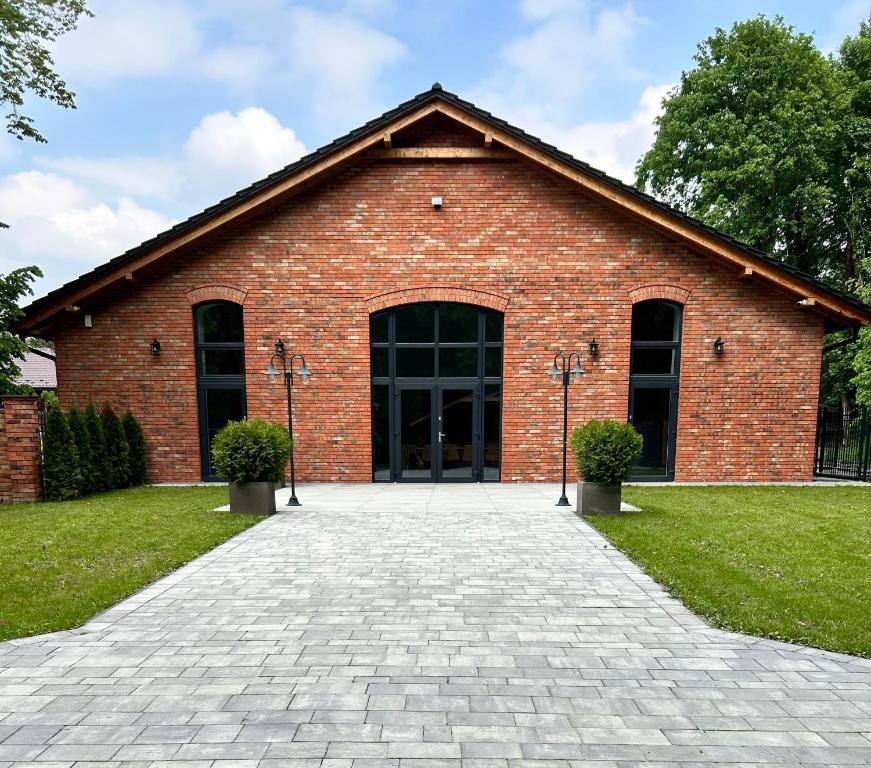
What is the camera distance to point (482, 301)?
10.4 m

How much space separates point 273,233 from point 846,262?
24.7m

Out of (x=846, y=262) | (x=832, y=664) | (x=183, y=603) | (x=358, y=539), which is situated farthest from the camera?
(x=846, y=262)

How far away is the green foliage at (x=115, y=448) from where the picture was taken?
9859 mm

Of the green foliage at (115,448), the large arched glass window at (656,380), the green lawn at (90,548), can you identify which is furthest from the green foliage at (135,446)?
the large arched glass window at (656,380)

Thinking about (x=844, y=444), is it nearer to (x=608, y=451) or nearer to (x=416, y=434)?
(x=608, y=451)

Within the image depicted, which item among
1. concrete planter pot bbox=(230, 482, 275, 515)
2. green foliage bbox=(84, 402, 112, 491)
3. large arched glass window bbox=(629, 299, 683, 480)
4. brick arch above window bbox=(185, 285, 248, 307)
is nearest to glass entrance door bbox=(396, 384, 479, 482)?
concrete planter pot bbox=(230, 482, 275, 515)

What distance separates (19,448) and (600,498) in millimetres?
10902

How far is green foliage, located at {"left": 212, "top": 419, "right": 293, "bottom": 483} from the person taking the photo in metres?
7.43

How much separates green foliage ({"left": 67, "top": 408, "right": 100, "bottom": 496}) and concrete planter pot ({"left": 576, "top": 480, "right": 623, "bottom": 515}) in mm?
9814

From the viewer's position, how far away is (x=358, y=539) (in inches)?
244

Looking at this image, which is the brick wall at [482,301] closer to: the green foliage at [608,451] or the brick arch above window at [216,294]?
the brick arch above window at [216,294]

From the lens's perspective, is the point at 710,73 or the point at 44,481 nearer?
the point at 44,481

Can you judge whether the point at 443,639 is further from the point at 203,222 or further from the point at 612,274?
the point at 203,222

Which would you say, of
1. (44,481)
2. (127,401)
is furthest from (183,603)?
(127,401)
